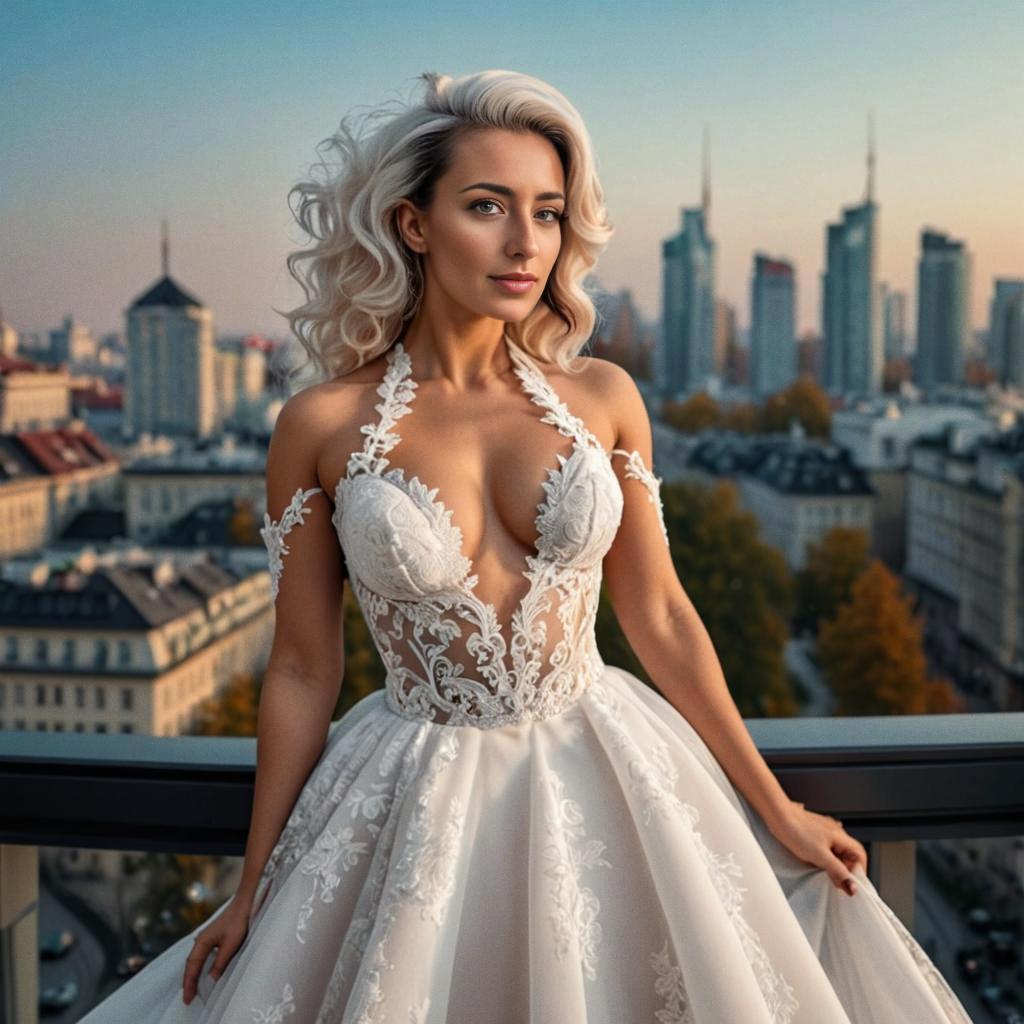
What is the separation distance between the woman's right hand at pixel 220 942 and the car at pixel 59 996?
1.80 feet

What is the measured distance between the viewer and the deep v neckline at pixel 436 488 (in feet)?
4.17

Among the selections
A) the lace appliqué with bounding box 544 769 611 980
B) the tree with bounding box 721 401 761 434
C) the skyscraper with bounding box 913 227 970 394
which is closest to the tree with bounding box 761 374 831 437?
the tree with bounding box 721 401 761 434

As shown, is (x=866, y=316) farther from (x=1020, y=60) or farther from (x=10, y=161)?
(x=10, y=161)

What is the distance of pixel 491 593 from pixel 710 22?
3424 cm

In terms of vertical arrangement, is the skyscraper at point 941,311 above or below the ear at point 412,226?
above

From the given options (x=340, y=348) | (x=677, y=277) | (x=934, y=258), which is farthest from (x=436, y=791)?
(x=934, y=258)

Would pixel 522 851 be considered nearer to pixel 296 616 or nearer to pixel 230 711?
pixel 296 616

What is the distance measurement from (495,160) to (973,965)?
161 cm

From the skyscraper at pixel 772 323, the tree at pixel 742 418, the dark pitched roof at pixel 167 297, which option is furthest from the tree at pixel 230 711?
the skyscraper at pixel 772 323

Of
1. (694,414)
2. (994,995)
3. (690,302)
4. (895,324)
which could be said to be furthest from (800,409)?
(994,995)

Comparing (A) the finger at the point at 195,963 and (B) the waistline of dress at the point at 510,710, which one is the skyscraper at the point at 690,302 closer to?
(B) the waistline of dress at the point at 510,710

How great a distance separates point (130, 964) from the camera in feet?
5.83

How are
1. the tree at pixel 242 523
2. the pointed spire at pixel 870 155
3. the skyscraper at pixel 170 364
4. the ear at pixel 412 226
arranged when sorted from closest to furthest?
the ear at pixel 412 226
the tree at pixel 242 523
the skyscraper at pixel 170 364
the pointed spire at pixel 870 155

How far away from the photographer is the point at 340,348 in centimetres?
139
